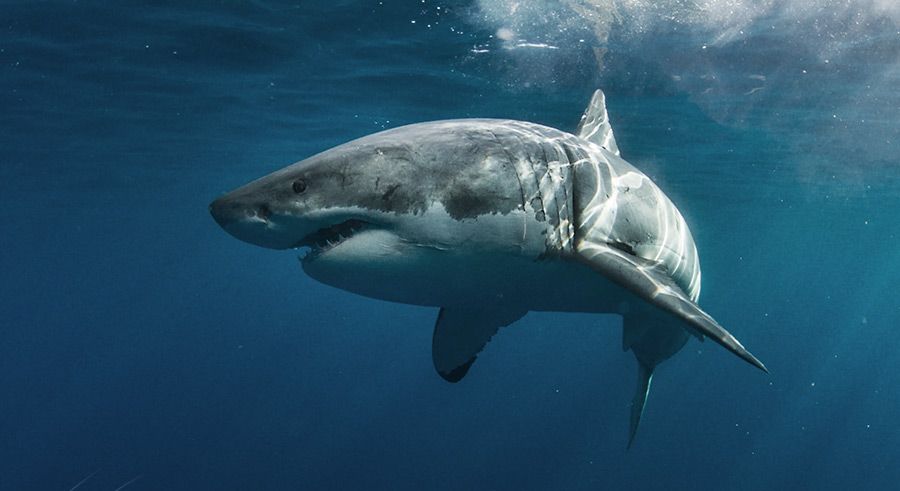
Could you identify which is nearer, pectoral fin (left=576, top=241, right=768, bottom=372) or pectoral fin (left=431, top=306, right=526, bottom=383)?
pectoral fin (left=576, top=241, right=768, bottom=372)

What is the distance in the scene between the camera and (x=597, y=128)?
581cm

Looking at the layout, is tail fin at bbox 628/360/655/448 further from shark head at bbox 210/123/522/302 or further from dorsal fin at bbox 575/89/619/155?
shark head at bbox 210/123/522/302

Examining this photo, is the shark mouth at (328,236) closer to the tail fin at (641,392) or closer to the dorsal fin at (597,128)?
the dorsal fin at (597,128)

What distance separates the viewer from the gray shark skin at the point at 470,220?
2.79m

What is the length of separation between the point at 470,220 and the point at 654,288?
110 centimetres

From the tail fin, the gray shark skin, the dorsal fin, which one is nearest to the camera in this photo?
the gray shark skin

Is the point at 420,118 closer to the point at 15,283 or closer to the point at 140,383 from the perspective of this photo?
the point at 140,383

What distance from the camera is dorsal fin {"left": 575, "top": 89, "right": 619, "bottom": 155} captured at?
226 inches

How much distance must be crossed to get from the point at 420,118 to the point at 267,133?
5.45 meters

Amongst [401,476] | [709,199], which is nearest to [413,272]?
[401,476]

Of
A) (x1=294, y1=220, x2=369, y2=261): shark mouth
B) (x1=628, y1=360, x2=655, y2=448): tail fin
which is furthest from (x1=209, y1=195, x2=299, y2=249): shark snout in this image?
(x1=628, y1=360, x2=655, y2=448): tail fin

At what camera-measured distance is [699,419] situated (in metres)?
36.6

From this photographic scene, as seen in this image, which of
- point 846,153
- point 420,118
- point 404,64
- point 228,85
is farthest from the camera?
point 846,153

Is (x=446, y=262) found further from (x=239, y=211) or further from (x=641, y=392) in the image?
(x=641, y=392)
